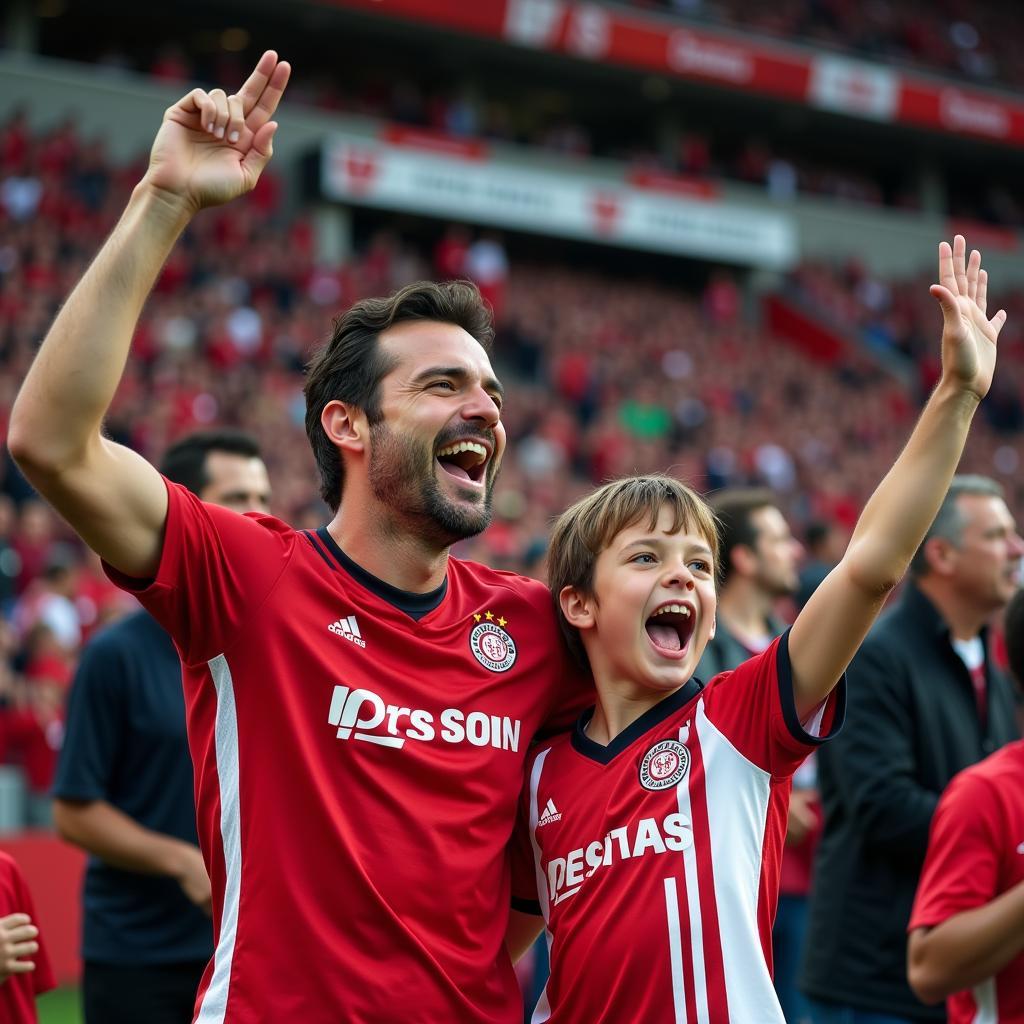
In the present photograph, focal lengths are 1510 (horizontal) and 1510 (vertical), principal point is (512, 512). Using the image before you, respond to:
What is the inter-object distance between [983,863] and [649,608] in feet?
3.07

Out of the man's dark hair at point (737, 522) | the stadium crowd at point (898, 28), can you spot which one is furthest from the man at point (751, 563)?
the stadium crowd at point (898, 28)

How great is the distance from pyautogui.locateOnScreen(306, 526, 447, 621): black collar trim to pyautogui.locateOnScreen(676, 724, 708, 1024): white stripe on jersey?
0.61 meters

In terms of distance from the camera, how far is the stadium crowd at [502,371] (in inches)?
440

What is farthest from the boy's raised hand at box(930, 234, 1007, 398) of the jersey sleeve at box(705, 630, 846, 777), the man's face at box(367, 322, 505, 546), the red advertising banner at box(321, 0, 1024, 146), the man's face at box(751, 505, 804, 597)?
the red advertising banner at box(321, 0, 1024, 146)

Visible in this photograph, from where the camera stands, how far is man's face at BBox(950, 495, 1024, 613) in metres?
4.43

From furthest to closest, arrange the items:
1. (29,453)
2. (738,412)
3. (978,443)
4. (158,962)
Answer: (978,443), (738,412), (158,962), (29,453)

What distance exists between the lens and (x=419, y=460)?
9.75ft

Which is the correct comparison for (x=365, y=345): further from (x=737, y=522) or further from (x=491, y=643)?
(x=737, y=522)

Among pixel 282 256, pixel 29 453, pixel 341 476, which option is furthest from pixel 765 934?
pixel 282 256

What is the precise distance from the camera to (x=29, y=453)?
2.37 m

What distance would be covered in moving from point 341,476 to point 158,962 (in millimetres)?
1739

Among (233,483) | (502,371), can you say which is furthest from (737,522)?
(502,371)

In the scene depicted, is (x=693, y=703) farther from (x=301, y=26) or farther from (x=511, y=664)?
(x=301, y=26)

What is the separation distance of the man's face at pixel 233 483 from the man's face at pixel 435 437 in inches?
60.3
